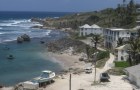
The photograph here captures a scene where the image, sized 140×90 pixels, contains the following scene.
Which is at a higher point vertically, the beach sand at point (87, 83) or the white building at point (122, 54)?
the white building at point (122, 54)

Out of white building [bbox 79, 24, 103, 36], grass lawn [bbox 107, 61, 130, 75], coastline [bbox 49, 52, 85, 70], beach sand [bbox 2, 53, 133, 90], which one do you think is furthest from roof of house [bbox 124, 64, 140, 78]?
white building [bbox 79, 24, 103, 36]

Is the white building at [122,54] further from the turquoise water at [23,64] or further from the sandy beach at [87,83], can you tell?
the turquoise water at [23,64]

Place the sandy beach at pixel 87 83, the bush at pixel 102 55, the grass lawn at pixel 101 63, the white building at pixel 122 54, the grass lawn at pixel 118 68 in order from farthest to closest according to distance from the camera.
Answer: the bush at pixel 102 55 → the white building at pixel 122 54 → the grass lawn at pixel 101 63 → the grass lawn at pixel 118 68 → the sandy beach at pixel 87 83

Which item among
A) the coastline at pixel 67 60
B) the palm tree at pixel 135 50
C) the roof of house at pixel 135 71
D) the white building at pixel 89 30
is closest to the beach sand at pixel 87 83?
the roof of house at pixel 135 71

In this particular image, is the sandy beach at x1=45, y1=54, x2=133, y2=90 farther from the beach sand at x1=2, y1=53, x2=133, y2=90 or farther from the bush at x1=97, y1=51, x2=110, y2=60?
the bush at x1=97, y1=51, x2=110, y2=60

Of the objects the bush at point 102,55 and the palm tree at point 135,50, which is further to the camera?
the bush at point 102,55

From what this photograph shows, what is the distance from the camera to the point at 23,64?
3155 inches

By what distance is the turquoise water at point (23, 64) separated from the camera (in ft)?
216

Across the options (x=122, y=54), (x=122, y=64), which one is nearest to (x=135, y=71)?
(x=122, y=64)

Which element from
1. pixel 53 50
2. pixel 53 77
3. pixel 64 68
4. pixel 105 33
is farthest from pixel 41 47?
pixel 53 77

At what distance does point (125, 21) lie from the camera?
126 metres

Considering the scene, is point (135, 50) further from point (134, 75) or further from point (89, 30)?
point (89, 30)

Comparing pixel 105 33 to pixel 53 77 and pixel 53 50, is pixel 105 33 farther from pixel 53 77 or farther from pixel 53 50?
pixel 53 77

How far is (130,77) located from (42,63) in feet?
96.4
